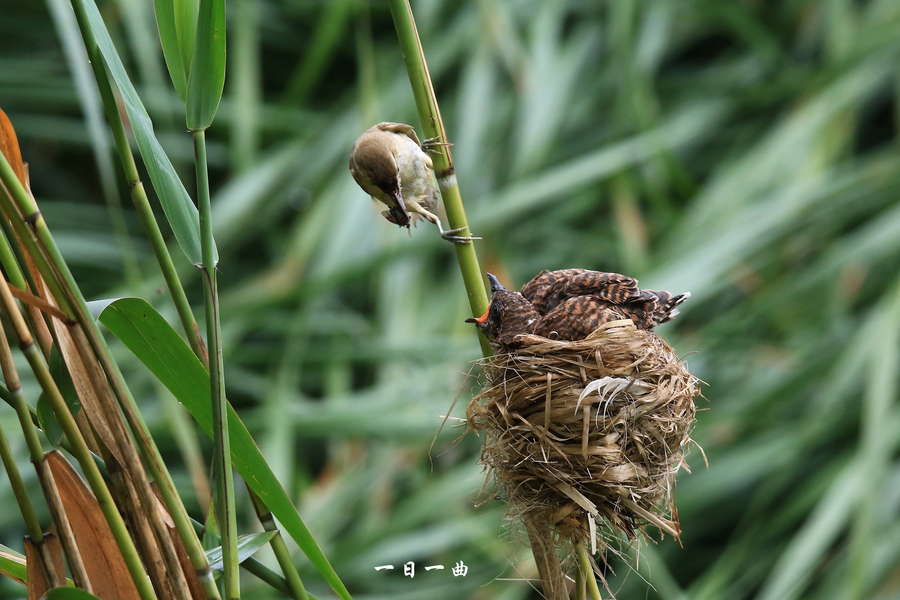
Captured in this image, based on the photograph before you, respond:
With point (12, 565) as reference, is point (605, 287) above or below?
above

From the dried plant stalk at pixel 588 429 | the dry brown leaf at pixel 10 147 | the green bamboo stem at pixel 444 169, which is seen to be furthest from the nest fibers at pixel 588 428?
the dry brown leaf at pixel 10 147

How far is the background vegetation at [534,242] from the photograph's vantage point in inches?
58.9

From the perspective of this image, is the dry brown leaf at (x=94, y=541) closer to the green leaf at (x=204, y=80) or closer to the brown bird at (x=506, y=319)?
the green leaf at (x=204, y=80)

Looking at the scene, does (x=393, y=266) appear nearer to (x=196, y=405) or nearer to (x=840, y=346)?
(x=840, y=346)

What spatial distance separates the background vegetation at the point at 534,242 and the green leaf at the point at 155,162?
94cm

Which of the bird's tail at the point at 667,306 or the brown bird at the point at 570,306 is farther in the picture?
the bird's tail at the point at 667,306

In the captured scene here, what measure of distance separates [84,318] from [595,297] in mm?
542

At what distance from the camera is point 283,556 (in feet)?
1.39

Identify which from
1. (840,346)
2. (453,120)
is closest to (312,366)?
(453,120)

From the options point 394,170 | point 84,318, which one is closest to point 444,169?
point 394,170

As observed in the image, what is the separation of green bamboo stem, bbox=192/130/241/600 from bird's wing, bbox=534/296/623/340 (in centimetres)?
41

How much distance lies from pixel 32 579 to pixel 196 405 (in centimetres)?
13

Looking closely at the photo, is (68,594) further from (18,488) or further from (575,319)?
(575,319)

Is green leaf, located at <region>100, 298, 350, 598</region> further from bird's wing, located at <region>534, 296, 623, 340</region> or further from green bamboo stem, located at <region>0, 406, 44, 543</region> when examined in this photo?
bird's wing, located at <region>534, 296, 623, 340</region>
